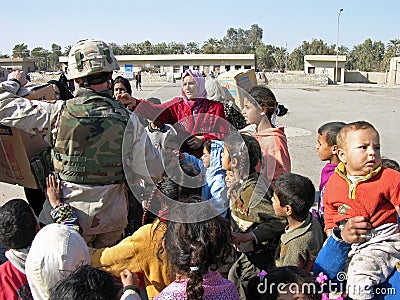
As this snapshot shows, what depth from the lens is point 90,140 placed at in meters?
2.33

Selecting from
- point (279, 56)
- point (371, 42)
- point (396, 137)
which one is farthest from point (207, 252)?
A: point (371, 42)

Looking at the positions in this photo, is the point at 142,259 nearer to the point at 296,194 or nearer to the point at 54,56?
the point at 296,194

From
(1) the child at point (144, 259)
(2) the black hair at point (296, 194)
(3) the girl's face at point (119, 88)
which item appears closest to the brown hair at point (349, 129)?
(2) the black hair at point (296, 194)

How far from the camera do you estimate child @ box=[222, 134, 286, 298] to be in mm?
2572

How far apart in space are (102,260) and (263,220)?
1074 mm

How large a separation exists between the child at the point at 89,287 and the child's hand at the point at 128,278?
0.08 meters

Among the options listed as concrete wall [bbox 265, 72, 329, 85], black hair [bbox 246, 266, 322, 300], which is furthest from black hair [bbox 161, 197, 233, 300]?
concrete wall [bbox 265, 72, 329, 85]

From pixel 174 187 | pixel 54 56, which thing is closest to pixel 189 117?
pixel 174 187

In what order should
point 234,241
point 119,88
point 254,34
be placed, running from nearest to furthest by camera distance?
point 234,241, point 119,88, point 254,34

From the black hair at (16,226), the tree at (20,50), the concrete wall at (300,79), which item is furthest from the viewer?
the tree at (20,50)

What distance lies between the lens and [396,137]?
35.1 feet

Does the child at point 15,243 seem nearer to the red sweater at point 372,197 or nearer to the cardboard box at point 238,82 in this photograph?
the red sweater at point 372,197

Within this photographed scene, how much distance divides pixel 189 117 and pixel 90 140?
1.15m

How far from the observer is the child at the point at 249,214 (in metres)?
2.57
